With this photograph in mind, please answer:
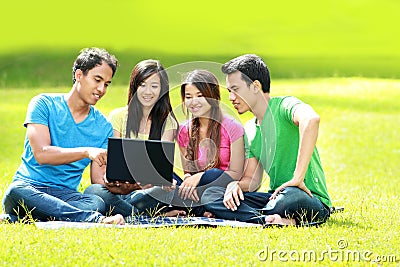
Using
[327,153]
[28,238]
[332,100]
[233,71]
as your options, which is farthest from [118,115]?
[332,100]

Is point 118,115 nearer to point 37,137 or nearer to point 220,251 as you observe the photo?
point 37,137

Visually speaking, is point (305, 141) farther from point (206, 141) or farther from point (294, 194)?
point (206, 141)

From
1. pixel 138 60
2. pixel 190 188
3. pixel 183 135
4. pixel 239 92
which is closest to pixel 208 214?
pixel 190 188

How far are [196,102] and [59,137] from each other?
1.10 meters

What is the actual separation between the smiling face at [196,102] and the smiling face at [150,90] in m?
0.27

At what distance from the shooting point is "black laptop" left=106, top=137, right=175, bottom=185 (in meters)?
5.56

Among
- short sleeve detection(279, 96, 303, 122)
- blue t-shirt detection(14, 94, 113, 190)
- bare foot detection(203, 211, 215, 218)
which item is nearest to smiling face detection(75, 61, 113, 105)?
blue t-shirt detection(14, 94, 113, 190)

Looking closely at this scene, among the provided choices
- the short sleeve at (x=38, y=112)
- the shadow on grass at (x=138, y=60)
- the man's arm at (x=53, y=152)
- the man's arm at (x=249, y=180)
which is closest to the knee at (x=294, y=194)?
the man's arm at (x=249, y=180)

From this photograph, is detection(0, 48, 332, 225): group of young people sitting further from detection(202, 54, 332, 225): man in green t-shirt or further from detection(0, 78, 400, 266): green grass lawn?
detection(0, 78, 400, 266): green grass lawn

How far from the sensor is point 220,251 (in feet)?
15.5

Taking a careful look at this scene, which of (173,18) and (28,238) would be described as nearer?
(28,238)

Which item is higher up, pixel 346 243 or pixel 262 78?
pixel 262 78

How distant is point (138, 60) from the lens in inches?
853

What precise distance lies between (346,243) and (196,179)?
4.65 ft
